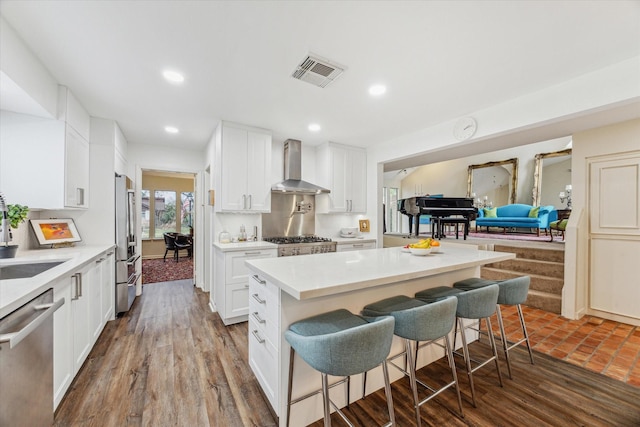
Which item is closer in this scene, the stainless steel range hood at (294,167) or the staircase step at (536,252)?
the staircase step at (536,252)

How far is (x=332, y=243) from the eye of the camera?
3.89m

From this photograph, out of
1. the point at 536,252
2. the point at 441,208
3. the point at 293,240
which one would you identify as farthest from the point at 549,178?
the point at 293,240

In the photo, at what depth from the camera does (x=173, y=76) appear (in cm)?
225

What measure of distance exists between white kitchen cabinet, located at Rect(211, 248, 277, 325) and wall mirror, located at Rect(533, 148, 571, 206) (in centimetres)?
851

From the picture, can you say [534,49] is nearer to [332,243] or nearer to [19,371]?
[332,243]

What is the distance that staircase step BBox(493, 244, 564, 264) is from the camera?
373 centimetres

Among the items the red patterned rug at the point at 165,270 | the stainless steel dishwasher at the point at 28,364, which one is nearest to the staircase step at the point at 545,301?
the stainless steel dishwasher at the point at 28,364

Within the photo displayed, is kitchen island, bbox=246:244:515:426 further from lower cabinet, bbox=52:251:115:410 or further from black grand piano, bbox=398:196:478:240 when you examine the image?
black grand piano, bbox=398:196:478:240

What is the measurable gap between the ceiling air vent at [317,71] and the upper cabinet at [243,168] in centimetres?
151

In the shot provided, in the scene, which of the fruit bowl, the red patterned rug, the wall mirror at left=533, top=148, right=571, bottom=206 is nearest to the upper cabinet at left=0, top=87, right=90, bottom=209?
the red patterned rug

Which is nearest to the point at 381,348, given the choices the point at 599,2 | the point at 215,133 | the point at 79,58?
the point at 599,2

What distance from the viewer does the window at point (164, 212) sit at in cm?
773

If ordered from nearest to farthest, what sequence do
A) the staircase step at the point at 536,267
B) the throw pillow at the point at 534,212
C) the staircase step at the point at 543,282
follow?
1. the staircase step at the point at 543,282
2. the staircase step at the point at 536,267
3. the throw pillow at the point at 534,212

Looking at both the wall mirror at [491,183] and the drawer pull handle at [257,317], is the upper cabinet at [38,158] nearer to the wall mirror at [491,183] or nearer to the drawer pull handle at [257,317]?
the drawer pull handle at [257,317]
